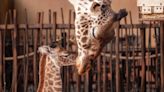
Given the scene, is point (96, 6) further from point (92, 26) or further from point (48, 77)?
point (48, 77)

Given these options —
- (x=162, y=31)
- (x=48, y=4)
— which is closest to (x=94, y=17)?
(x=162, y=31)

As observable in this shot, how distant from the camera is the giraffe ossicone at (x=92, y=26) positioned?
834 mm

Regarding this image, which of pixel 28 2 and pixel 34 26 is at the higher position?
pixel 28 2

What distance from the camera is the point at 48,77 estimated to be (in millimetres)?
1937

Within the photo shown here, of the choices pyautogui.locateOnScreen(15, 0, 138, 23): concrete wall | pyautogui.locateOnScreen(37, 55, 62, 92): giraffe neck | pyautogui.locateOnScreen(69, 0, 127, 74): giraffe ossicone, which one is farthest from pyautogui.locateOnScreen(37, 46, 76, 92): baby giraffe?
pyautogui.locateOnScreen(15, 0, 138, 23): concrete wall

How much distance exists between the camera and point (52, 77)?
1944 millimetres

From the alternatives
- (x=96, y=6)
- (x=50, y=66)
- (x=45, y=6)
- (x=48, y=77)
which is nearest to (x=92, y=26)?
(x=96, y=6)

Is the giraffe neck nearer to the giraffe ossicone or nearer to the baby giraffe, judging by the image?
the baby giraffe

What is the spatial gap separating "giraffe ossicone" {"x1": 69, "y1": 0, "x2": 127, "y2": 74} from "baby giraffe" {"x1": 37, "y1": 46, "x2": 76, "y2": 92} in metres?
0.64

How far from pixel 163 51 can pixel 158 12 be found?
1.61 metres

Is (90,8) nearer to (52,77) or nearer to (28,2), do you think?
(52,77)

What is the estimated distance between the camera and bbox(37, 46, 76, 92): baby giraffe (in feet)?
5.34

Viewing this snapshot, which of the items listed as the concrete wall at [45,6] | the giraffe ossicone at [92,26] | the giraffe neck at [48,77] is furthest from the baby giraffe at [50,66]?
the concrete wall at [45,6]

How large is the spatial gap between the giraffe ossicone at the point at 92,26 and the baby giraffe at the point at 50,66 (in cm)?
64
